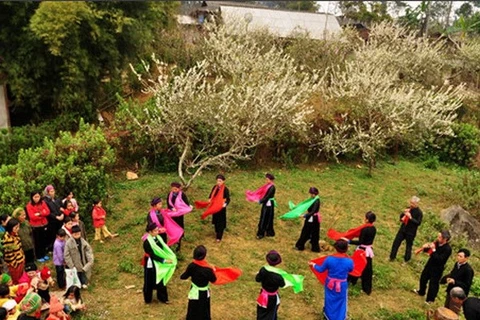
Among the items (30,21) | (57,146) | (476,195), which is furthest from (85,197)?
(476,195)

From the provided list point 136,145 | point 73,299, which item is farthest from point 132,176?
point 73,299

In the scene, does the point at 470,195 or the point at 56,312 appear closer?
the point at 56,312

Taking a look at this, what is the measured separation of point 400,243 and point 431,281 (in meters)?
1.55

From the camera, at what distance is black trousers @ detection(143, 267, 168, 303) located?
7.72 m

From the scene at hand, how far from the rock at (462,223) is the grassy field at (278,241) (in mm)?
504

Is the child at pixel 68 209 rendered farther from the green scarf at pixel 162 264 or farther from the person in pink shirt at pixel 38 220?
the green scarf at pixel 162 264

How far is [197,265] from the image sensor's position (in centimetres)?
686

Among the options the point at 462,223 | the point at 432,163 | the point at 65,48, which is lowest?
the point at 432,163

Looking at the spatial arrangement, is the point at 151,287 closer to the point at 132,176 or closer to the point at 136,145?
the point at 132,176

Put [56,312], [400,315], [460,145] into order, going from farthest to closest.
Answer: [460,145] → [400,315] → [56,312]

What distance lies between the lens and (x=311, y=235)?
10.4 metres

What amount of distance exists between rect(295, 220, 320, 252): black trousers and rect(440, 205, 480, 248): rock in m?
4.92

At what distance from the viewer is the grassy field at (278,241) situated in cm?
834

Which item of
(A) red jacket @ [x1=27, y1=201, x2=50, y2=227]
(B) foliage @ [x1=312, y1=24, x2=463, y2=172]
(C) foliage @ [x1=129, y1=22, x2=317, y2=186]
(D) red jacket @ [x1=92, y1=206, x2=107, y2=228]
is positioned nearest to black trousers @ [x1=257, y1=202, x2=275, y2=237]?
(C) foliage @ [x1=129, y1=22, x2=317, y2=186]
